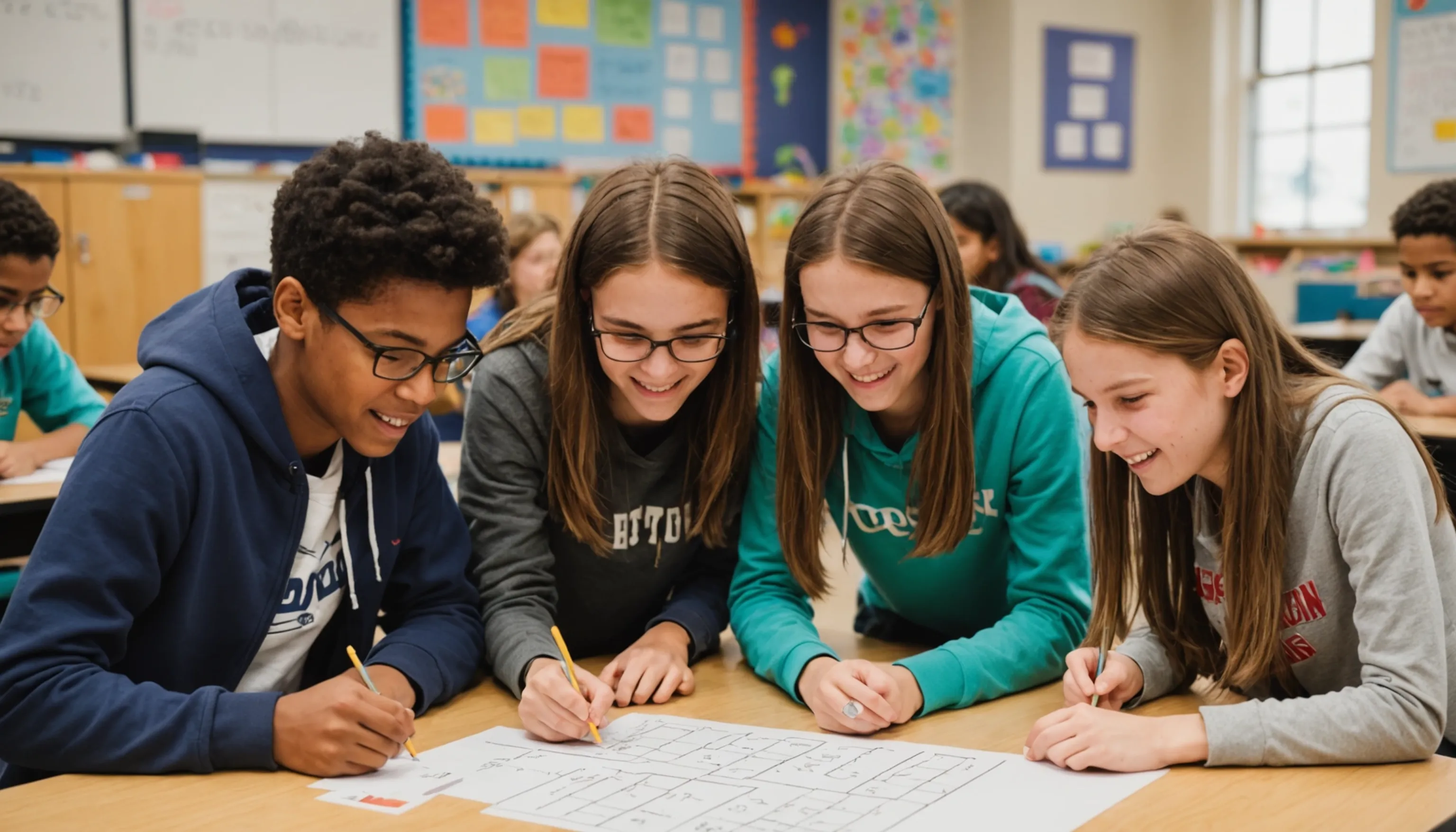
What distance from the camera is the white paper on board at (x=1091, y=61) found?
25.2ft

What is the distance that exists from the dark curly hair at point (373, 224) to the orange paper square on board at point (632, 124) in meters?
5.60

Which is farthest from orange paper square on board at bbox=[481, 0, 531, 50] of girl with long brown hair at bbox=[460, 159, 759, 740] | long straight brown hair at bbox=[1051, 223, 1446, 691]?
long straight brown hair at bbox=[1051, 223, 1446, 691]

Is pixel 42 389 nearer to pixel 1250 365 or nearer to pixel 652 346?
pixel 652 346

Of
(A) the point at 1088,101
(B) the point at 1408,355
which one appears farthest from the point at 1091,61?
(B) the point at 1408,355

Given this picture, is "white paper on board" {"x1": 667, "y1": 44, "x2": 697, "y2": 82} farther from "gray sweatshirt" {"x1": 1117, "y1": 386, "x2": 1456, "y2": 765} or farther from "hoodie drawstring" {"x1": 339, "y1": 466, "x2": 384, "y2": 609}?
"gray sweatshirt" {"x1": 1117, "y1": 386, "x2": 1456, "y2": 765}

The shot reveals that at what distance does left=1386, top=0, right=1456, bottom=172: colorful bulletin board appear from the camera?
6.52m

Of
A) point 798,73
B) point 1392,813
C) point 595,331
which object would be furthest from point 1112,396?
point 798,73

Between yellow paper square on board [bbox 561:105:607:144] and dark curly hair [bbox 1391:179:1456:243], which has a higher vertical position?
yellow paper square on board [bbox 561:105:607:144]

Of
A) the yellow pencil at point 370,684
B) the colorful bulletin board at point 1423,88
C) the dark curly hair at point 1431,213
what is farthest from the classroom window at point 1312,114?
the yellow pencil at point 370,684

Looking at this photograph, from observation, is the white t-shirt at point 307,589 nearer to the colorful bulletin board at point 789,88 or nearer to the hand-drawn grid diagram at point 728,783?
the hand-drawn grid diagram at point 728,783

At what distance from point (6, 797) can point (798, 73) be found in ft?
22.0

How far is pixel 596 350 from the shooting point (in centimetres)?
153

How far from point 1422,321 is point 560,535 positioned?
2.78 meters

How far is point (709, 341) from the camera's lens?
4.82ft
